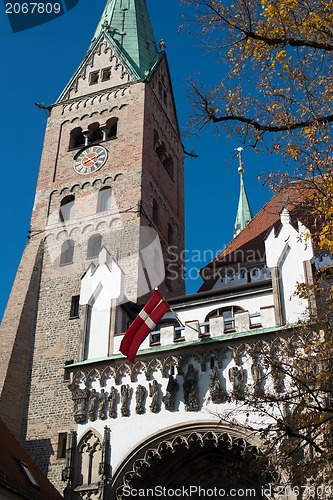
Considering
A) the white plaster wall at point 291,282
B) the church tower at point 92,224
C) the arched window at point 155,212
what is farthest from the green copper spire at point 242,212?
the white plaster wall at point 291,282

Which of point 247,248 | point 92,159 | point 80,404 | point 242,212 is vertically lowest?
point 80,404

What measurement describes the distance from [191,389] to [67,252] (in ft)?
32.2

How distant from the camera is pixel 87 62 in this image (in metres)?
30.3

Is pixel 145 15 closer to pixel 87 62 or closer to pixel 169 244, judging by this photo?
pixel 87 62

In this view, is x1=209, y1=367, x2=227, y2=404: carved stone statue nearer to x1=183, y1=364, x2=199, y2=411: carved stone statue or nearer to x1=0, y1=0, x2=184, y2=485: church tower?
x1=183, y1=364, x2=199, y2=411: carved stone statue

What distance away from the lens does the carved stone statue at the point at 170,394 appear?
586 inches

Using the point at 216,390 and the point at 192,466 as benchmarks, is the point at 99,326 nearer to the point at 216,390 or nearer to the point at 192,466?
the point at 216,390

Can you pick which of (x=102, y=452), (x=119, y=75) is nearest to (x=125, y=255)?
(x=102, y=452)

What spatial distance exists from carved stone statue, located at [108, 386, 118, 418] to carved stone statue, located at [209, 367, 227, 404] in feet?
7.78

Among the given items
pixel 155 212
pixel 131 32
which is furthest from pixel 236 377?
pixel 131 32

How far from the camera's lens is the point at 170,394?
1498cm

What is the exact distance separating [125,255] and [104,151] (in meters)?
5.52

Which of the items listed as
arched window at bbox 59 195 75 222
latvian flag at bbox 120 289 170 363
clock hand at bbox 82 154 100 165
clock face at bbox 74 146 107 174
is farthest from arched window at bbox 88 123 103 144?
latvian flag at bbox 120 289 170 363

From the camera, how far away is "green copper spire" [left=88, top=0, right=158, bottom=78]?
98.4 feet
